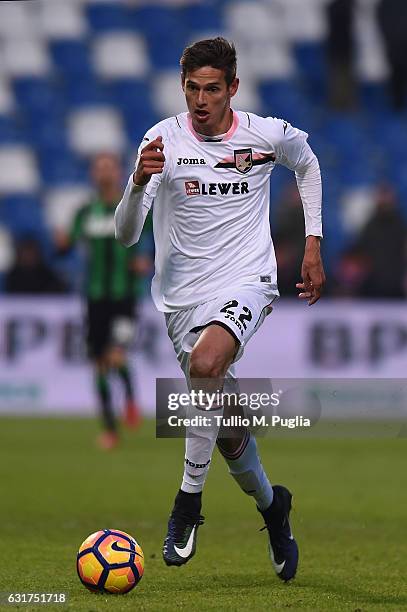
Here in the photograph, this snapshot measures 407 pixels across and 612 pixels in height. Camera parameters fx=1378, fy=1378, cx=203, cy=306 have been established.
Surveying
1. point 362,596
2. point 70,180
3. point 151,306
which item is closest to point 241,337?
point 362,596

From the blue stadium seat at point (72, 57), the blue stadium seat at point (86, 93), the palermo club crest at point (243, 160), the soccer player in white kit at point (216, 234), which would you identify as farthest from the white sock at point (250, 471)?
the blue stadium seat at point (72, 57)

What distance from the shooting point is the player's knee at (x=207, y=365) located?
5.20m

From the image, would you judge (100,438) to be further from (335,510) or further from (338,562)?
(338,562)

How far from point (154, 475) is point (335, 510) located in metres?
2.08

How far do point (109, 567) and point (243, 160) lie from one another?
1770 millimetres

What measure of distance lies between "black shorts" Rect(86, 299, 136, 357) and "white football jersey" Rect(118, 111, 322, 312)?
21.1 ft

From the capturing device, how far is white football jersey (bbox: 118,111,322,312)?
5.66 meters

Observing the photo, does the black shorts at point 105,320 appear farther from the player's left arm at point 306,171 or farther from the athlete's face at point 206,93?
the athlete's face at point 206,93

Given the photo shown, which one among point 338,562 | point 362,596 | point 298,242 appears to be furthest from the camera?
point 298,242

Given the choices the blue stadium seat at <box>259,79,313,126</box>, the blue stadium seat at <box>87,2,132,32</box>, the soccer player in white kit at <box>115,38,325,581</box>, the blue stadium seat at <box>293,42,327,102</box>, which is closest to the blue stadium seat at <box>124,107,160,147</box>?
the blue stadium seat at <box>259,79,313,126</box>

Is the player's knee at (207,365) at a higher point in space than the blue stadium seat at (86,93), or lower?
higher

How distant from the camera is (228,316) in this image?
5.40m

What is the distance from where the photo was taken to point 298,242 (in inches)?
623

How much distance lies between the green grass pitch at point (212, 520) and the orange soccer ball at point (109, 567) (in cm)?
6
